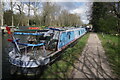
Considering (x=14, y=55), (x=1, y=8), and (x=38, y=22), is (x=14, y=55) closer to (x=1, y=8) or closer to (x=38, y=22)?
(x=1, y=8)

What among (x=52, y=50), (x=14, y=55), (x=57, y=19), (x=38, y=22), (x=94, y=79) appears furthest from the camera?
(x=57, y=19)

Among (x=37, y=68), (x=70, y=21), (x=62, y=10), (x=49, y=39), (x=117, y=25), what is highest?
(x=62, y=10)

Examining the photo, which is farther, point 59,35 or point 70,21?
point 70,21

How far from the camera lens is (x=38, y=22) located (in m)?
41.2

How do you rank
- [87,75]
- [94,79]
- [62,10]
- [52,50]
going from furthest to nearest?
1. [62,10]
2. [52,50]
3. [87,75]
4. [94,79]

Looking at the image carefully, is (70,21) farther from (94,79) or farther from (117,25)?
(94,79)

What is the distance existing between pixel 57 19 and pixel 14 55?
46.8m

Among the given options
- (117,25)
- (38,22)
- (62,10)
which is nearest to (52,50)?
(117,25)

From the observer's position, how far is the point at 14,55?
6.90 metres

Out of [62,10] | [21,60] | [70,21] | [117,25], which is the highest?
[62,10]

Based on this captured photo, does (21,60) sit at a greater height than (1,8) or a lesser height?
lesser

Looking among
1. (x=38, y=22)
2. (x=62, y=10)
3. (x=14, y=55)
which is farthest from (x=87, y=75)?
(x=62, y=10)

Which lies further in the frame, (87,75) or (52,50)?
(52,50)

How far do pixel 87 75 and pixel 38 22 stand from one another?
37.6 meters
